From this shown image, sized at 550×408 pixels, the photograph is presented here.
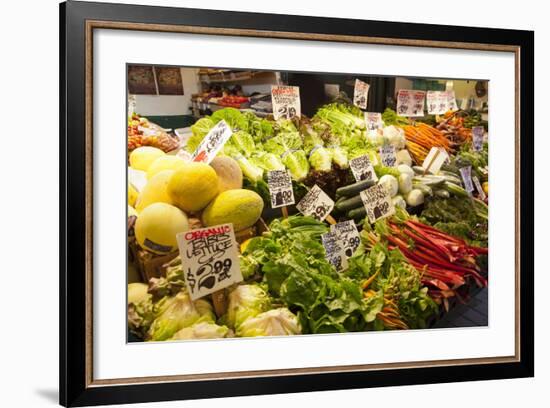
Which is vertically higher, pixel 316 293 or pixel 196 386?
pixel 316 293

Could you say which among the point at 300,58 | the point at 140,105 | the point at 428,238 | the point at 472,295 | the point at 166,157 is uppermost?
the point at 300,58

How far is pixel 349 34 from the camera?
300 centimetres

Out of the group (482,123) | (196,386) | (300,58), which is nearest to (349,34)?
(300,58)

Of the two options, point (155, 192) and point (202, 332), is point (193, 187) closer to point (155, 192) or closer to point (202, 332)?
point (155, 192)

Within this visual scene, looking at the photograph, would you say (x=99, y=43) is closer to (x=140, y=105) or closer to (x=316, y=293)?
(x=140, y=105)

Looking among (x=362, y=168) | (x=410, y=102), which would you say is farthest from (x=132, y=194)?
(x=410, y=102)

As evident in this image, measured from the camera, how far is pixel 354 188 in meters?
3.14

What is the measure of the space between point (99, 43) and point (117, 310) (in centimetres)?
91

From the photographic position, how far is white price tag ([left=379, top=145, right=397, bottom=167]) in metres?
3.20

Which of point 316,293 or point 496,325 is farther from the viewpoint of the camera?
point 496,325

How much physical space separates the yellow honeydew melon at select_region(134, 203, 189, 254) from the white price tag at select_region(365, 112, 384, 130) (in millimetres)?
836

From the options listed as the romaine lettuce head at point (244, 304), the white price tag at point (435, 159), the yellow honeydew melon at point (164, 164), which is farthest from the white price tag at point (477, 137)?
the yellow honeydew melon at point (164, 164)

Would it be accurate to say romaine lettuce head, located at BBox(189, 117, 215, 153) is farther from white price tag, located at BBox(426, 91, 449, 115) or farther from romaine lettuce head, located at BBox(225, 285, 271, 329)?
white price tag, located at BBox(426, 91, 449, 115)

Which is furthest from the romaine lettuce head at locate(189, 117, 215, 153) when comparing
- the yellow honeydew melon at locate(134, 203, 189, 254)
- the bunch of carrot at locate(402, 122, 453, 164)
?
the bunch of carrot at locate(402, 122, 453, 164)
